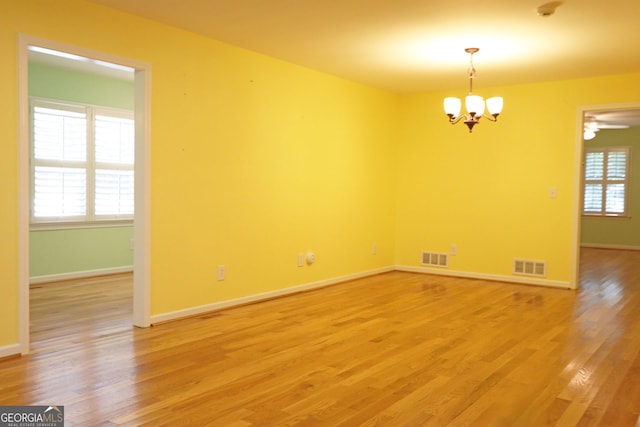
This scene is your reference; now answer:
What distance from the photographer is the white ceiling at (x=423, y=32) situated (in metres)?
3.70

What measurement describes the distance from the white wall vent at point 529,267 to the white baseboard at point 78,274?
4.98 meters

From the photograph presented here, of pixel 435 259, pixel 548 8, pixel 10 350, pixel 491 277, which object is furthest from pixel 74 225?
pixel 548 8

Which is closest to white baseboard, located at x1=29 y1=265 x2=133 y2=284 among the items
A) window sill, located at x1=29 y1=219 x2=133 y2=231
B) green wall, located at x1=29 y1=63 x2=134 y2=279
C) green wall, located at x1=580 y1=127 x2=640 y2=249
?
green wall, located at x1=29 y1=63 x2=134 y2=279

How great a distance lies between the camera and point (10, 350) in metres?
3.37

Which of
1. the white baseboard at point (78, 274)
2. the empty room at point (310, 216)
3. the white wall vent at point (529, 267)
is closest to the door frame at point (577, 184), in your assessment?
the empty room at point (310, 216)

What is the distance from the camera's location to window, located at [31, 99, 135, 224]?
6039 millimetres

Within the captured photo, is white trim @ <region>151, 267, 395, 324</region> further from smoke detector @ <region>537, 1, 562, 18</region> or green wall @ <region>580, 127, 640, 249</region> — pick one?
green wall @ <region>580, 127, 640, 249</region>

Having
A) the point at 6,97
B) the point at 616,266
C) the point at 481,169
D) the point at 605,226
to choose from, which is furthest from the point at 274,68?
the point at 605,226

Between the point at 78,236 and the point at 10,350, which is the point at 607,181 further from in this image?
the point at 10,350

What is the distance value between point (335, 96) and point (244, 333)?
318 centimetres

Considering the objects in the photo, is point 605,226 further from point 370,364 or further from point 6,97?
point 6,97

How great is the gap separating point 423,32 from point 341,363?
2684 millimetres

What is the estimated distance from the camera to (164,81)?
425cm

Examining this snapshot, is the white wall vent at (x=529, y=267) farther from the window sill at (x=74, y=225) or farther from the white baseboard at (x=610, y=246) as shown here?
the white baseboard at (x=610, y=246)
